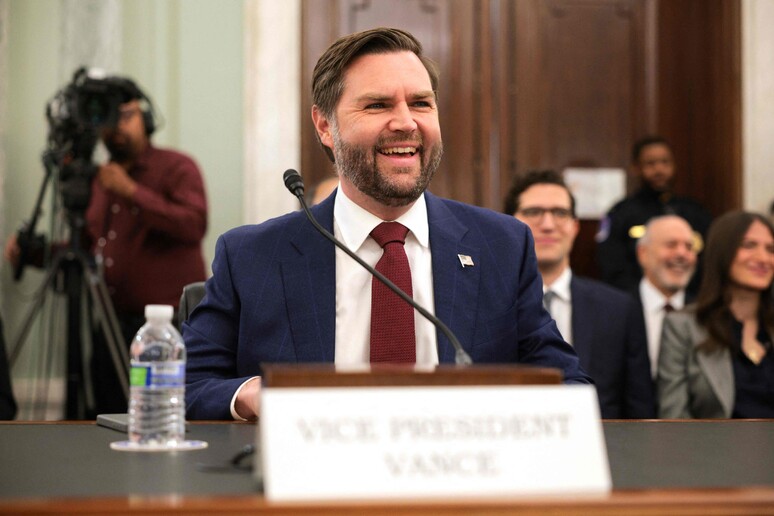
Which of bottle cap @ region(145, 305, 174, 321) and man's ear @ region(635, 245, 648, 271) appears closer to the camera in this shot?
bottle cap @ region(145, 305, 174, 321)

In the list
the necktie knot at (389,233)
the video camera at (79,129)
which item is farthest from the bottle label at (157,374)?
the video camera at (79,129)

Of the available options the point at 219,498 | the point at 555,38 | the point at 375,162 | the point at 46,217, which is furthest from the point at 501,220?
the point at 555,38

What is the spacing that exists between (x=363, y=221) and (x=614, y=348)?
1767 mm

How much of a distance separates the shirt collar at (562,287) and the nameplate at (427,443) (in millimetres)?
2713

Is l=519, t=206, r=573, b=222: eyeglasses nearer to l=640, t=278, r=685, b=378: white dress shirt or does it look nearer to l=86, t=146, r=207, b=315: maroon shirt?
l=640, t=278, r=685, b=378: white dress shirt

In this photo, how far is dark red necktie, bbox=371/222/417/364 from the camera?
75.0 inches

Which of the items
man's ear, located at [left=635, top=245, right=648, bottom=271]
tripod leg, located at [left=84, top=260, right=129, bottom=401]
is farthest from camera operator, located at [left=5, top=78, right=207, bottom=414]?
man's ear, located at [left=635, top=245, right=648, bottom=271]

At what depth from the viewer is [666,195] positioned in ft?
18.3

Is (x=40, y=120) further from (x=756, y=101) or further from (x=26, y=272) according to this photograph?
(x=756, y=101)

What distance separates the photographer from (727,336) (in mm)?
3613

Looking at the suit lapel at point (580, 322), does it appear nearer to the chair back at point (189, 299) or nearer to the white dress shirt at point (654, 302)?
the white dress shirt at point (654, 302)

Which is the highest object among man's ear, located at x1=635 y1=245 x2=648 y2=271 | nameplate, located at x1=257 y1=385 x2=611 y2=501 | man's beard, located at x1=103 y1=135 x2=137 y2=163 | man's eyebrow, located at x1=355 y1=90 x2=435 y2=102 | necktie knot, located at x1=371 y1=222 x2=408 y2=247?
man's beard, located at x1=103 y1=135 x2=137 y2=163

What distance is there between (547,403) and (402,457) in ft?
0.54

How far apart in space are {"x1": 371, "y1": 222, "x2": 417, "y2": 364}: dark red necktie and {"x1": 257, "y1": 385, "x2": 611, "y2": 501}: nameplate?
34.0 inches
